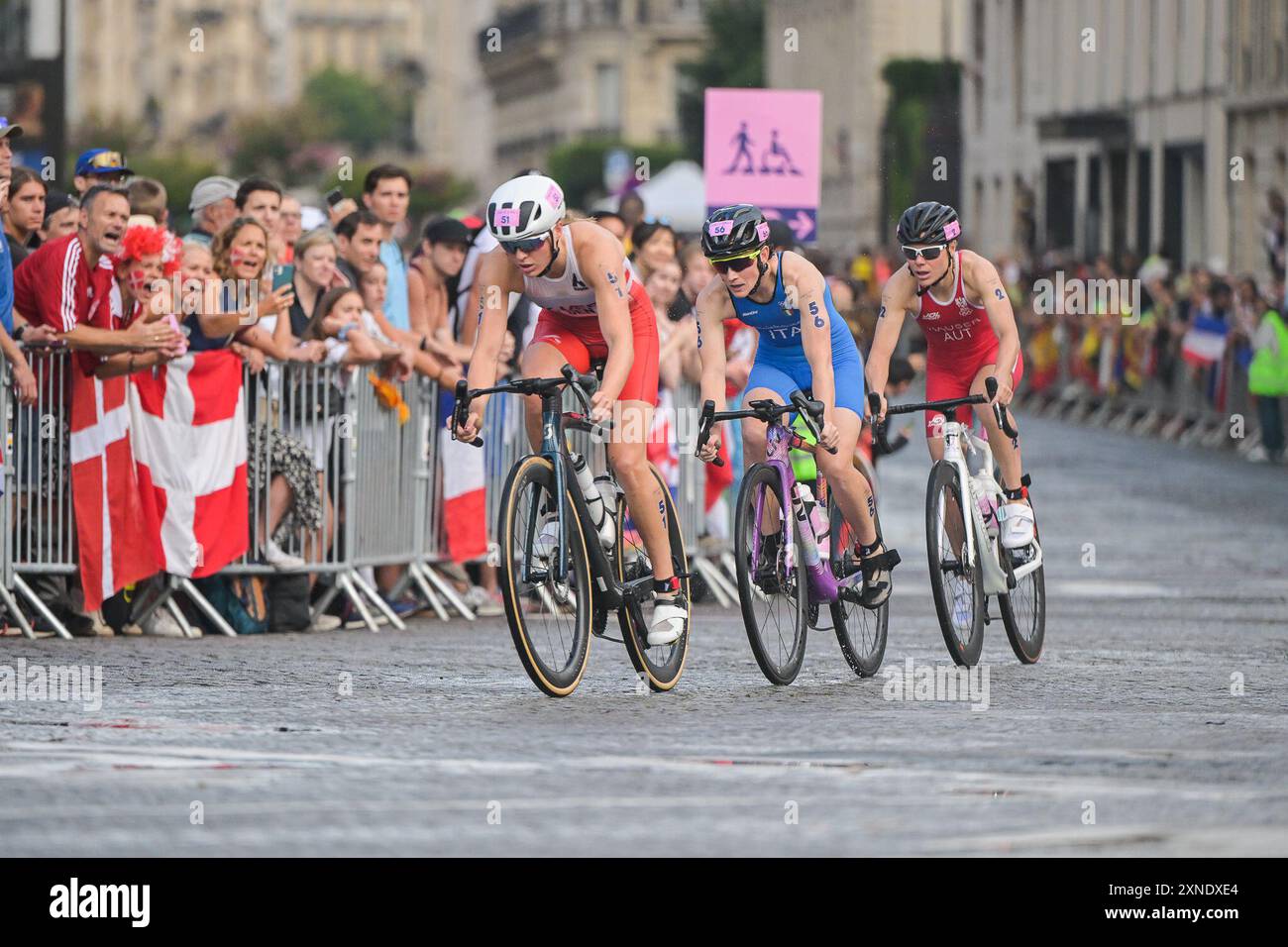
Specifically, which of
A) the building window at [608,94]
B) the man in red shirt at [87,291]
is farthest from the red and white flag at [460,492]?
the building window at [608,94]

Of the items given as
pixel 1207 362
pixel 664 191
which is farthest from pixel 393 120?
pixel 1207 362

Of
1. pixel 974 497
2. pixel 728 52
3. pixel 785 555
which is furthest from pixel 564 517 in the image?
A: pixel 728 52

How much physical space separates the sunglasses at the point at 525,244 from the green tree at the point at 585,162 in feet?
329

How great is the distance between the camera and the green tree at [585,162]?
368 feet

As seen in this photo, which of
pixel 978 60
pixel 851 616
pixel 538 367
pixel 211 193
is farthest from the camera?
pixel 978 60

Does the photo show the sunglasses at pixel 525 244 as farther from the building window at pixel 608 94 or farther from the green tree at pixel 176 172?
the building window at pixel 608 94

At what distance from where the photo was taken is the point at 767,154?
20.5 meters

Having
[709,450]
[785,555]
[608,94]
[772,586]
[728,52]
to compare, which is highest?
[608,94]

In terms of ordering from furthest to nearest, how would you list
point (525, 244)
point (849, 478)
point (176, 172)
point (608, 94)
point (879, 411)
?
point (608, 94) → point (176, 172) → point (879, 411) → point (849, 478) → point (525, 244)

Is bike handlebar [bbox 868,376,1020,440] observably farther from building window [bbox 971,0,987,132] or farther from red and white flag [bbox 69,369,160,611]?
building window [bbox 971,0,987,132]

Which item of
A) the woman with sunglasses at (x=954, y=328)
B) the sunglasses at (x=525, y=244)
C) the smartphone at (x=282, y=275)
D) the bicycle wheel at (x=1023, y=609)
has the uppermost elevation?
the smartphone at (x=282, y=275)

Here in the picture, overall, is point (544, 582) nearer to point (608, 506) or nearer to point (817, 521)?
point (608, 506)

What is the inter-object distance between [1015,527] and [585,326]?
219cm
